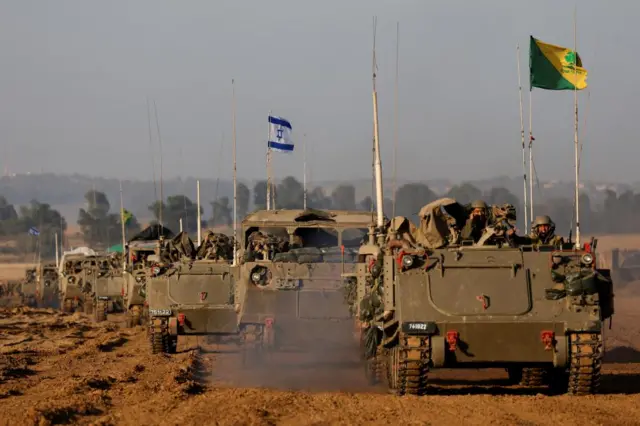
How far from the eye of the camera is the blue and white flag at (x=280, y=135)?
39.6 metres

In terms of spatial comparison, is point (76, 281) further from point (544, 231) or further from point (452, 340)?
point (452, 340)

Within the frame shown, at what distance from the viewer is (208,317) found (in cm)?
2428

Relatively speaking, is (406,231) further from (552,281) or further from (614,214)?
(614,214)

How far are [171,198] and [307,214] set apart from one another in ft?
294

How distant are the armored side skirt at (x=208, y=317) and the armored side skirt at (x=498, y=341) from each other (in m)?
9.98

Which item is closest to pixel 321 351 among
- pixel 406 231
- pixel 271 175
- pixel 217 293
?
pixel 217 293

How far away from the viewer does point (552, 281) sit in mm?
15203

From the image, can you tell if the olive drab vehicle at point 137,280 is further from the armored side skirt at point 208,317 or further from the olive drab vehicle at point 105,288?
the armored side skirt at point 208,317

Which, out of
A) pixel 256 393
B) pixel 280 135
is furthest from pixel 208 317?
pixel 280 135

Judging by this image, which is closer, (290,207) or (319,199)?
(290,207)

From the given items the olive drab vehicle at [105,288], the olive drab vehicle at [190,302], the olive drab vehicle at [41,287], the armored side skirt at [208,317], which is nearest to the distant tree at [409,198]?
the olive drab vehicle at [105,288]

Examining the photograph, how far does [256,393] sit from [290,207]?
64663mm

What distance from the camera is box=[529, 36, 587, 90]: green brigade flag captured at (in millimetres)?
23969

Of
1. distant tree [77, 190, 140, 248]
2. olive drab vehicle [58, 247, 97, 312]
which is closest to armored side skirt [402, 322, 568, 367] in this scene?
olive drab vehicle [58, 247, 97, 312]
